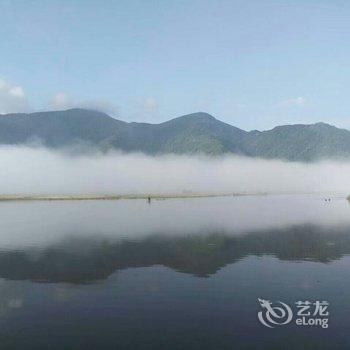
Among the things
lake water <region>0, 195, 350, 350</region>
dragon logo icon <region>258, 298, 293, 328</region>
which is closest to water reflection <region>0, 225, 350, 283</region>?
lake water <region>0, 195, 350, 350</region>

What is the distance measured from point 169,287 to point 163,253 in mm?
31686

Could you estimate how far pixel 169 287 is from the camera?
221 feet

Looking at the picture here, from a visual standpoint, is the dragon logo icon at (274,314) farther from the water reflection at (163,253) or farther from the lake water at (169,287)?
the water reflection at (163,253)

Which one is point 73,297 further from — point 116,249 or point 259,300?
point 116,249

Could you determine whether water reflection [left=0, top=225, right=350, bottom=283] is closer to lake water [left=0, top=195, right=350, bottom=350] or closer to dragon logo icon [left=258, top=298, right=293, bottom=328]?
lake water [left=0, top=195, right=350, bottom=350]

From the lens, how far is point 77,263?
88750 mm

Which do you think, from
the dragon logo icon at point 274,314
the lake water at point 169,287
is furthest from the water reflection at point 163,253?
the dragon logo icon at point 274,314

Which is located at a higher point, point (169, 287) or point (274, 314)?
point (274, 314)

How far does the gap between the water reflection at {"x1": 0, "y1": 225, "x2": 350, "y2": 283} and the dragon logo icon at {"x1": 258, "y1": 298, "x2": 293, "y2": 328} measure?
70.9ft

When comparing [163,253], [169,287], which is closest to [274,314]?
[169,287]

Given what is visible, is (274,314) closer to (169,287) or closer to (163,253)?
(169,287)

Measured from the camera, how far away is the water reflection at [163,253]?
81375mm

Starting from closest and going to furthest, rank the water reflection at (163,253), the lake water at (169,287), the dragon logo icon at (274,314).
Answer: the lake water at (169,287) < the dragon logo icon at (274,314) < the water reflection at (163,253)

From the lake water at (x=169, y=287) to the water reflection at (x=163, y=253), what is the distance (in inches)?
10.0
